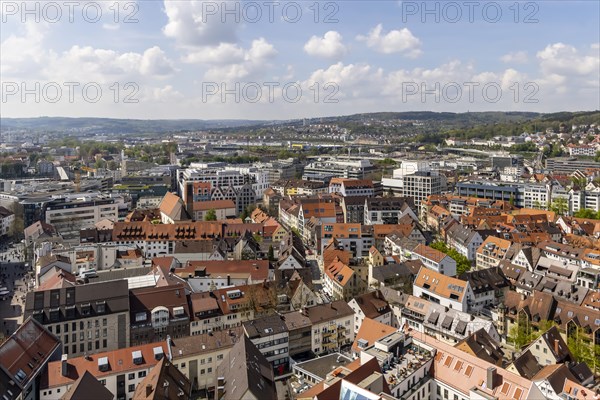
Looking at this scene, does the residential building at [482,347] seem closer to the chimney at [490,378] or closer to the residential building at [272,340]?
the chimney at [490,378]

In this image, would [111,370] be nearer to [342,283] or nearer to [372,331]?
[372,331]

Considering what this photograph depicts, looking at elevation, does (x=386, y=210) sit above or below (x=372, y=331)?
above

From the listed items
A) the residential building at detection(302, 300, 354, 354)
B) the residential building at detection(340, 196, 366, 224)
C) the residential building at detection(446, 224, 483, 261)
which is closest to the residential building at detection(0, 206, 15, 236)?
the residential building at detection(340, 196, 366, 224)

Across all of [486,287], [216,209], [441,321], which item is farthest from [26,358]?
[216,209]

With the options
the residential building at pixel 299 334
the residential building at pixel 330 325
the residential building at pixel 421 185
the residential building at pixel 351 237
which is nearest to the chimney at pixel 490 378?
the residential building at pixel 330 325

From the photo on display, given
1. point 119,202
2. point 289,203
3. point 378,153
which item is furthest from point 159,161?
point 289,203

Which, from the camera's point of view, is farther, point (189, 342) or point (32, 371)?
point (189, 342)

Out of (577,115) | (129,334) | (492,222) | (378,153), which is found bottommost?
(129,334)

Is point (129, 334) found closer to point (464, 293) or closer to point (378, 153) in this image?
point (464, 293)
